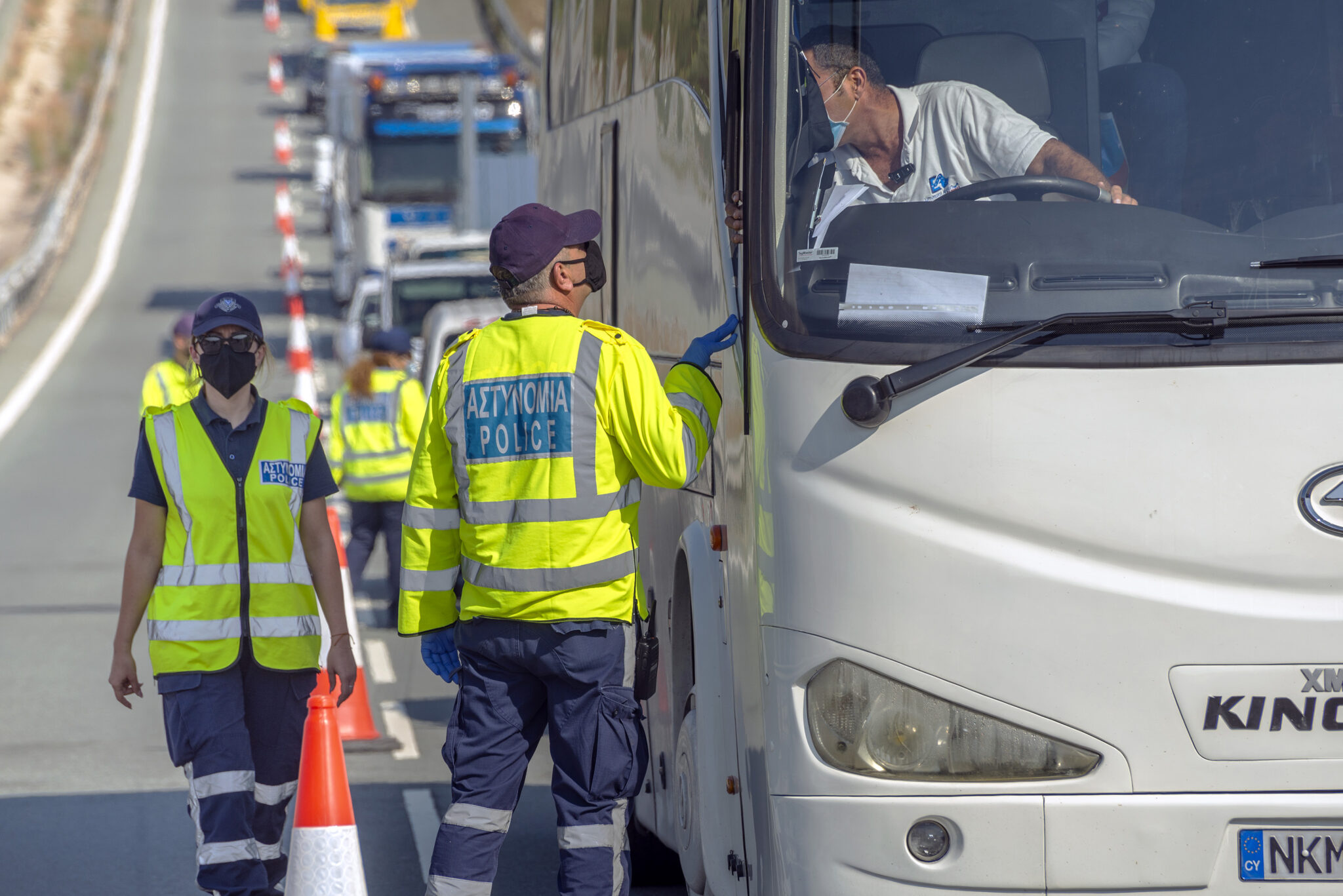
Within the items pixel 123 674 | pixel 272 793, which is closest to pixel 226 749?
pixel 272 793

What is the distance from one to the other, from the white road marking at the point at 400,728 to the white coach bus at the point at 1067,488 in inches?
188

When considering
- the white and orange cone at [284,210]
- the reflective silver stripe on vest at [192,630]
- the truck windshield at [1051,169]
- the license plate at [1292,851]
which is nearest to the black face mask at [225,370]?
the reflective silver stripe on vest at [192,630]

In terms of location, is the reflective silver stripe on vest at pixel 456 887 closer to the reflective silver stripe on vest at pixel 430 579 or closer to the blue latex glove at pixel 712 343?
the reflective silver stripe on vest at pixel 430 579

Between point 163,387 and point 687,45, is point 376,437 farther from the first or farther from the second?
point 687,45

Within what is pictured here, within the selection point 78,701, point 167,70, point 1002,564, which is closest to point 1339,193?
point 1002,564

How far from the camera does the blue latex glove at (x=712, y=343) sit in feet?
14.0

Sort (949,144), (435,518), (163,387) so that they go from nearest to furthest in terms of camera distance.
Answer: (949,144), (435,518), (163,387)

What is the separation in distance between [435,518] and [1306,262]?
2.16 meters

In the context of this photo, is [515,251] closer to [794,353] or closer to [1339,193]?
[794,353]

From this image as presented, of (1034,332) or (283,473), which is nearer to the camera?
(1034,332)

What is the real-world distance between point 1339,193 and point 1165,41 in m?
0.53

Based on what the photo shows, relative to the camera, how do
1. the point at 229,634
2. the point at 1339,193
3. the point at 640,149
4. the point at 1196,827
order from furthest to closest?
the point at 640,149, the point at 229,634, the point at 1339,193, the point at 1196,827

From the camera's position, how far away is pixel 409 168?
2762 centimetres

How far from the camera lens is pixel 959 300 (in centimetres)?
379
